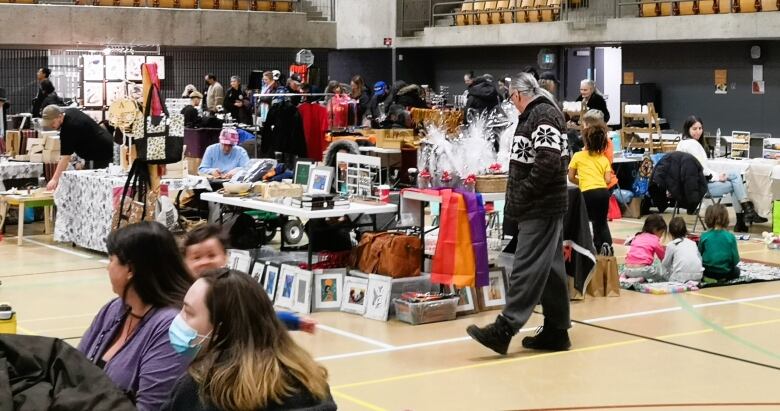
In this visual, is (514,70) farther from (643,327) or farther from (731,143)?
(643,327)

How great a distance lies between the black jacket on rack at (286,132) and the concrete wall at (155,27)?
973 cm

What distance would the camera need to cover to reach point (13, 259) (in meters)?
11.3

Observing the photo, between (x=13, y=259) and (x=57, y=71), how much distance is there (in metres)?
14.0

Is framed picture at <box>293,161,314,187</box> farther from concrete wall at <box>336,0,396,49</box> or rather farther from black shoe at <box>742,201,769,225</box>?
concrete wall at <box>336,0,396,49</box>

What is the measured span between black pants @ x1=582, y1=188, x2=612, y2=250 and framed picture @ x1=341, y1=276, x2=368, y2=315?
221 cm

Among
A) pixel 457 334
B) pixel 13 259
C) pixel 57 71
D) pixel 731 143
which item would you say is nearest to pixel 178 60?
pixel 57 71

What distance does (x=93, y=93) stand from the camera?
22.8 meters

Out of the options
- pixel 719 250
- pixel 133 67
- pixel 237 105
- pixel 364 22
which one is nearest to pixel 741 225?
pixel 719 250

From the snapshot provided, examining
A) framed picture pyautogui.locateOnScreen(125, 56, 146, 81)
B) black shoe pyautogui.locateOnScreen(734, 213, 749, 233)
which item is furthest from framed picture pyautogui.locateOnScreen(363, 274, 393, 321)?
framed picture pyautogui.locateOnScreen(125, 56, 146, 81)

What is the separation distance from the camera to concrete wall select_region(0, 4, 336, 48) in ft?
75.6

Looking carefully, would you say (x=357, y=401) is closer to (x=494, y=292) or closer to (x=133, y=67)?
(x=494, y=292)

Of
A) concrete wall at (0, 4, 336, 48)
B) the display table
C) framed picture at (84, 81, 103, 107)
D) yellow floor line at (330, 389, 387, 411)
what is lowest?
yellow floor line at (330, 389, 387, 411)

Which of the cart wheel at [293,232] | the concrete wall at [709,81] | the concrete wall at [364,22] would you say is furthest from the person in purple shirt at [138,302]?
the concrete wall at [364,22]

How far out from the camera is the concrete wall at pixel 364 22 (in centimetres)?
2688
